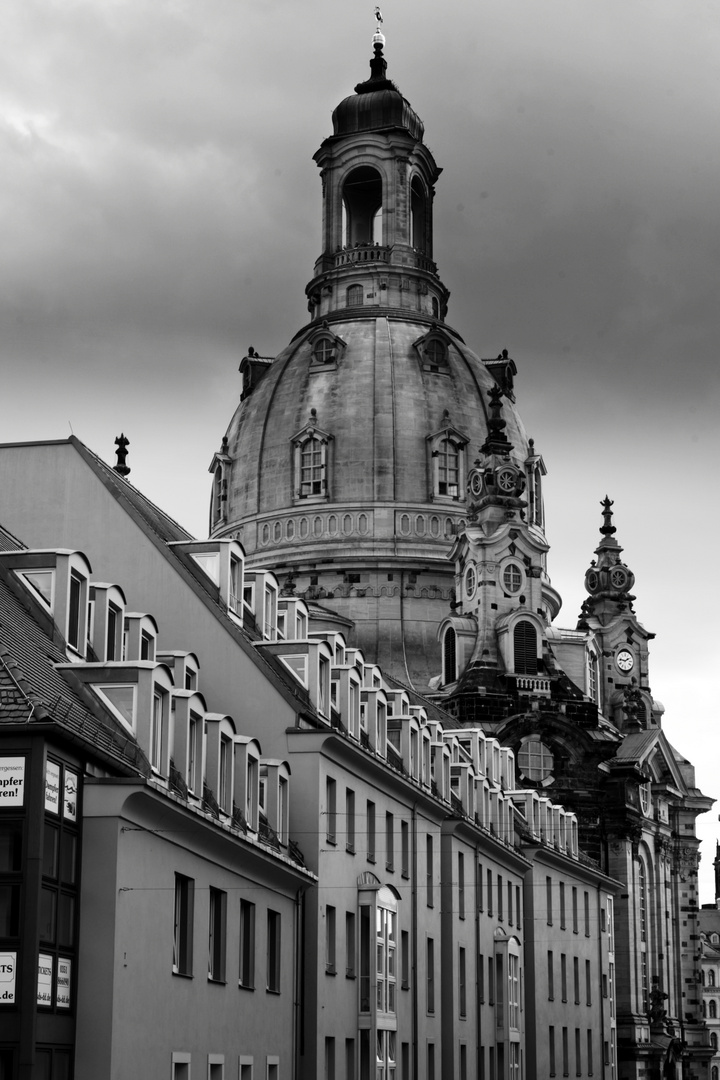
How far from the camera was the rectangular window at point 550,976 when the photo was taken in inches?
3123

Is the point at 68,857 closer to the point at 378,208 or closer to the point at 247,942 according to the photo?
the point at 247,942

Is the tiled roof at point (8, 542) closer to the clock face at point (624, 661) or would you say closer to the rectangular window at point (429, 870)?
the rectangular window at point (429, 870)

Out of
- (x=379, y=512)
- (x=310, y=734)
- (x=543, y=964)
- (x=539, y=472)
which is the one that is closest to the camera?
(x=310, y=734)

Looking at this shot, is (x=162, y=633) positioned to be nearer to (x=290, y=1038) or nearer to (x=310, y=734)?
(x=310, y=734)

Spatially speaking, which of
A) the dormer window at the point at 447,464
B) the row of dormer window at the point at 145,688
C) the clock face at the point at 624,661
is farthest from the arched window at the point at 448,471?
the row of dormer window at the point at 145,688

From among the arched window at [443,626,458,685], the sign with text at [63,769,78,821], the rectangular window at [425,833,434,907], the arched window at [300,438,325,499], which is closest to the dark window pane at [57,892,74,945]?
the sign with text at [63,769,78,821]

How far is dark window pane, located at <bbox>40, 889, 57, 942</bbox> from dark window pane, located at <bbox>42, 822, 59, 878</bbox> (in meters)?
0.30

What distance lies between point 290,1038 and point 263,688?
815 centimetres

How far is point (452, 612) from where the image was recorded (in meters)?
124

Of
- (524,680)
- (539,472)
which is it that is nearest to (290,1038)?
(524,680)

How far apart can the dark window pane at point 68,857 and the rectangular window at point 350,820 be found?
17492mm

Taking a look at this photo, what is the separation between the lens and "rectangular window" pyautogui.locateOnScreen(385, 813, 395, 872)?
52.9 m

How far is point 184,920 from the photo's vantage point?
36.4 metres

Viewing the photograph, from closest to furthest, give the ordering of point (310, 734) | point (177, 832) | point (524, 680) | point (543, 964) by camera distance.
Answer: point (177, 832) → point (310, 734) → point (543, 964) → point (524, 680)
